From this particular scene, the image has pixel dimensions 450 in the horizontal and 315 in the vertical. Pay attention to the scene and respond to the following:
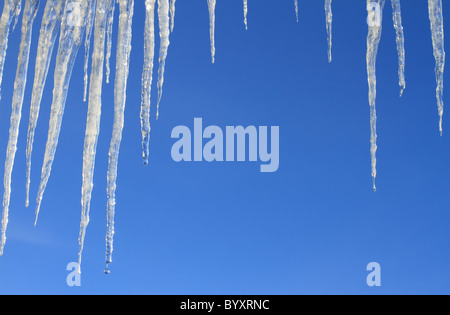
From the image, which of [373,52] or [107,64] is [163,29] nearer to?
[107,64]

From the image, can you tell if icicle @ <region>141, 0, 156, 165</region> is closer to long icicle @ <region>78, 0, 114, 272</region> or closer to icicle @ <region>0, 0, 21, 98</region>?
long icicle @ <region>78, 0, 114, 272</region>

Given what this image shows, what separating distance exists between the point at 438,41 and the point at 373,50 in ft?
0.86

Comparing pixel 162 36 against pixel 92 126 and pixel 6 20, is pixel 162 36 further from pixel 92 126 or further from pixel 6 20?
pixel 6 20

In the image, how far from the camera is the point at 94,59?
207 cm

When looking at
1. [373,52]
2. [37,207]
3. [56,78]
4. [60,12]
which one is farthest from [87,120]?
[373,52]

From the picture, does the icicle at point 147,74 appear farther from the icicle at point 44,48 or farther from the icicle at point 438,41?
the icicle at point 438,41

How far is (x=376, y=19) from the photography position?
198cm

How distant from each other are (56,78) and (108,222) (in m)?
0.69

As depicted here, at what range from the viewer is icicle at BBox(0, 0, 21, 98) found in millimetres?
2271

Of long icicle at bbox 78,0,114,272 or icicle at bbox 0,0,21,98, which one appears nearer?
long icicle at bbox 78,0,114,272

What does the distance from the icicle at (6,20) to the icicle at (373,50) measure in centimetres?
164

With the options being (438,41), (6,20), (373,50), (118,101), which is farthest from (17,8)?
(438,41)

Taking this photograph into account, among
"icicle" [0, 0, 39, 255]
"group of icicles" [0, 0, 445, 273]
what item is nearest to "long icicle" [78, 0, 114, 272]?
"group of icicles" [0, 0, 445, 273]

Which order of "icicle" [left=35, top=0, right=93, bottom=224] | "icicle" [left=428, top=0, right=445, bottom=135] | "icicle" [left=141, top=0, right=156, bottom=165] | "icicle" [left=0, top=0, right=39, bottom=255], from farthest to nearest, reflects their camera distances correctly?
"icicle" [left=0, top=0, right=39, bottom=255] → "icicle" [left=35, top=0, right=93, bottom=224] → "icicle" [left=428, top=0, right=445, bottom=135] → "icicle" [left=141, top=0, right=156, bottom=165]
